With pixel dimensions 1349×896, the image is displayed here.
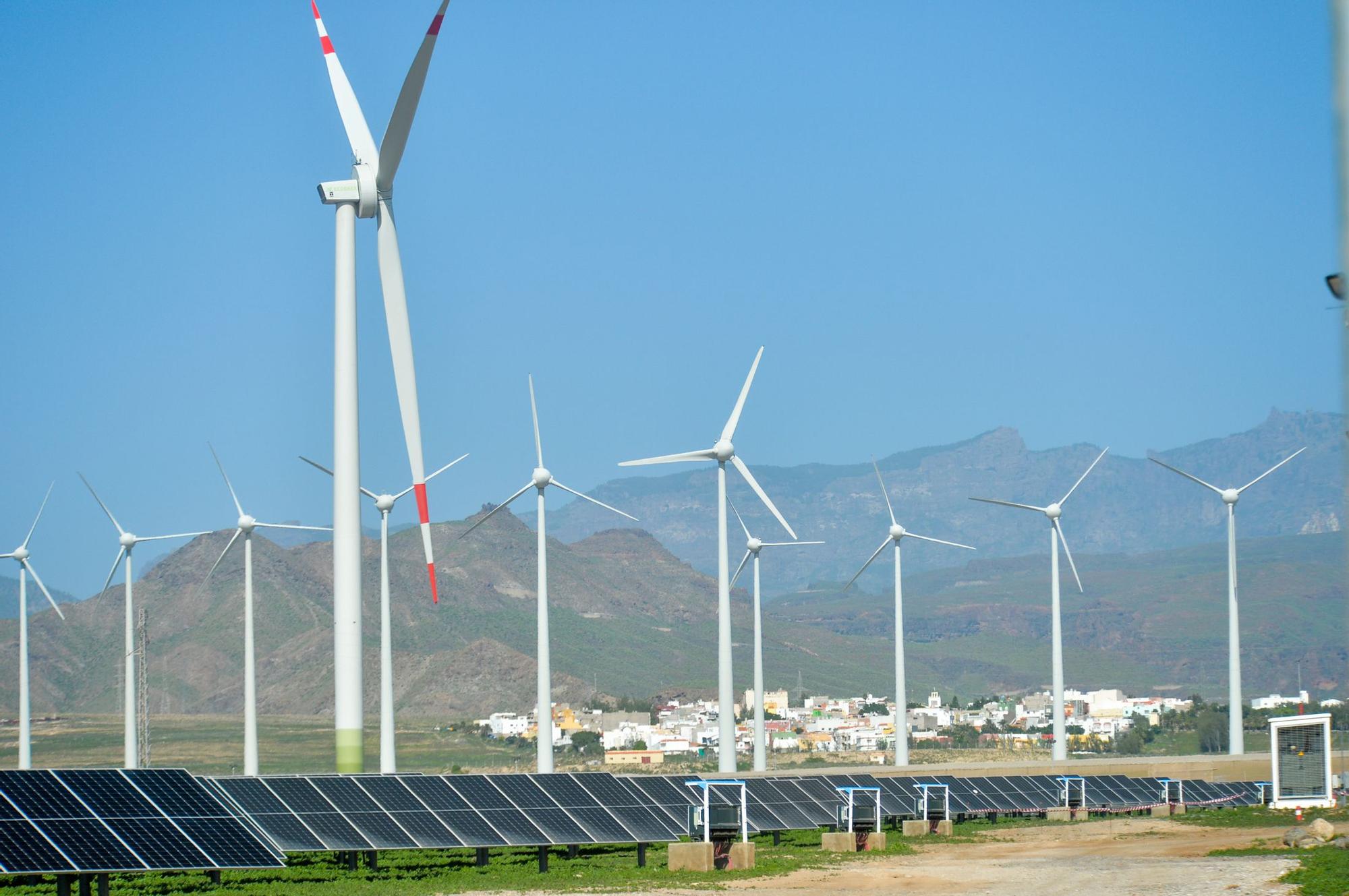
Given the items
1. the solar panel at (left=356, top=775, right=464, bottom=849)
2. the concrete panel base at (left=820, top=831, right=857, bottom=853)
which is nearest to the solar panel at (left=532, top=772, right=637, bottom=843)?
the solar panel at (left=356, top=775, right=464, bottom=849)

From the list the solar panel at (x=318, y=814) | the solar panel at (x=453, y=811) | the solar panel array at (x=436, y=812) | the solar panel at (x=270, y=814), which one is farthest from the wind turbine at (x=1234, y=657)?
the solar panel at (x=270, y=814)

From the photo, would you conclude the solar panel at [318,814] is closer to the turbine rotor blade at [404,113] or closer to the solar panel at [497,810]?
the solar panel at [497,810]

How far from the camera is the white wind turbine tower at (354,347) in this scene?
3841 cm

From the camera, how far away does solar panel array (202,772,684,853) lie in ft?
128

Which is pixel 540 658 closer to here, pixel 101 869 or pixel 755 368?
pixel 755 368

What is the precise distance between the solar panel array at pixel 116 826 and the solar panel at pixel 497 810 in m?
7.68

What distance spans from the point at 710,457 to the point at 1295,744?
3130cm

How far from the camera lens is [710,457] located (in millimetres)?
85125

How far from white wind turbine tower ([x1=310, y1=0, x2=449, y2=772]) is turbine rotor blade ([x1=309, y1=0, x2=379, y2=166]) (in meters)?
0.03

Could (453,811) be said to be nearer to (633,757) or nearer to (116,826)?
(116,826)

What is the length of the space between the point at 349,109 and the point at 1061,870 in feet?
87.9

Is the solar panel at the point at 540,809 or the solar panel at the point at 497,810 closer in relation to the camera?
the solar panel at the point at 497,810

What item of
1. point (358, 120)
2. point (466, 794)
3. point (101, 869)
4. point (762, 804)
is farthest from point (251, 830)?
point (762, 804)

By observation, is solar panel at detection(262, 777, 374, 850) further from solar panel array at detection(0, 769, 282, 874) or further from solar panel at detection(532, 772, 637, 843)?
solar panel at detection(532, 772, 637, 843)
